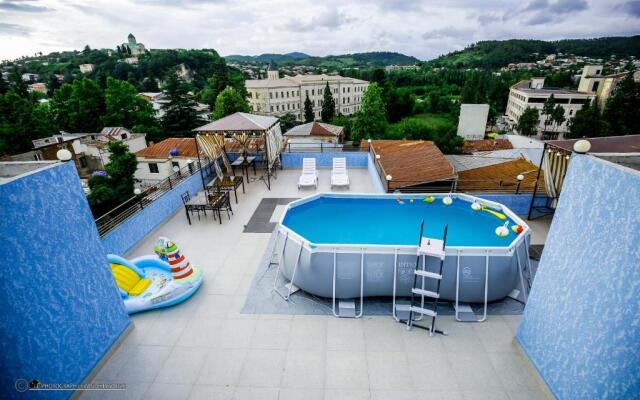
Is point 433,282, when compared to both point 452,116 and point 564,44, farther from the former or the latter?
point 564,44

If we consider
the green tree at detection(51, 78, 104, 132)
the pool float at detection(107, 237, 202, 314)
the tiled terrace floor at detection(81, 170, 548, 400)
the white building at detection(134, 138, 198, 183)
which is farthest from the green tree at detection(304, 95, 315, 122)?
the tiled terrace floor at detection(81, 170, 548, 400)

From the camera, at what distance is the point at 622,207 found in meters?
3.07

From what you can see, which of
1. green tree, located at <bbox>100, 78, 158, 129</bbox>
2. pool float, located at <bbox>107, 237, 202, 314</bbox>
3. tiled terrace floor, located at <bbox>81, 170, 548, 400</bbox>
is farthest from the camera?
green tree, located at <bbox>100, 78, 158, 129</bbox>

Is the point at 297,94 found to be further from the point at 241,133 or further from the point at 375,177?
the point at 375,177

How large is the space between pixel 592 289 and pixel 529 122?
5199cm

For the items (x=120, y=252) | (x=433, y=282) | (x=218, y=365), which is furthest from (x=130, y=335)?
(x=433, y=282)

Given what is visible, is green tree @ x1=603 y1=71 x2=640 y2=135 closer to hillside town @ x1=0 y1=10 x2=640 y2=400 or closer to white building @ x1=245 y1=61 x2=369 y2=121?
hillside town @ x1=0 y1=10 x2=640 y2=400

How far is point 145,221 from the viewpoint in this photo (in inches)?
336

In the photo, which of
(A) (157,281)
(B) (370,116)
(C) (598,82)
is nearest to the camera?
(A) (157,281)

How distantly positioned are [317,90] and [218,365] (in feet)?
187

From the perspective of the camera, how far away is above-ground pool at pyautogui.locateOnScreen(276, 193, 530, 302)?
222 inches

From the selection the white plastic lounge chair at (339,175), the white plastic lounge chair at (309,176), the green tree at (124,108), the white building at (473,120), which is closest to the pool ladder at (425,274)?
the white plastic lounge chair at (339,175)

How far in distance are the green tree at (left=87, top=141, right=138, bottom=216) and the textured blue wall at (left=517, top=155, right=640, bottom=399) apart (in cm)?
1829

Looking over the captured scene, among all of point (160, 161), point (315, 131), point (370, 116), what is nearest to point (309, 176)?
point (315, 131)
